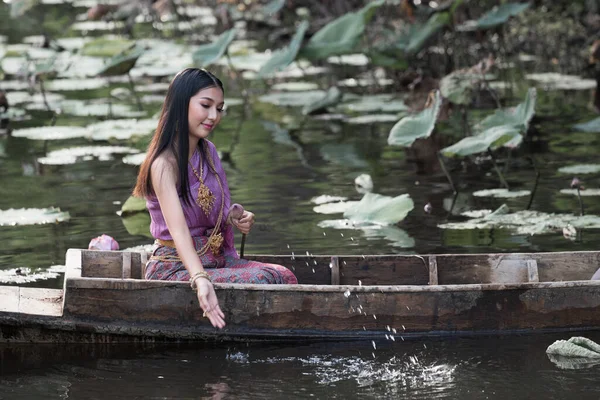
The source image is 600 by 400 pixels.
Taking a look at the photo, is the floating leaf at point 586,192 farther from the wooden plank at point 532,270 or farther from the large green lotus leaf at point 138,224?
the large green lotus leaf at point 138,224

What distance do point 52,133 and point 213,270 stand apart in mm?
5077

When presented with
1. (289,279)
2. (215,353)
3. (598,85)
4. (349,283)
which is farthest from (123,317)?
(598,85)

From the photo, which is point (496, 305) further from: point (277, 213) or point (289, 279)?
point (277, 213)

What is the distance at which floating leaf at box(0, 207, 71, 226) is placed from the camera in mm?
6918

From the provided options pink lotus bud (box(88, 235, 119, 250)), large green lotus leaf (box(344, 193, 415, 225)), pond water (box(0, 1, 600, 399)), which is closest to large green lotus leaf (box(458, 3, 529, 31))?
pond water (box(0, 1, 600, 399))

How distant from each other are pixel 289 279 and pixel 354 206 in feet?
6.04

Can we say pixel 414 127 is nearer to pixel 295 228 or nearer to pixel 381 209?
pixel 381 209

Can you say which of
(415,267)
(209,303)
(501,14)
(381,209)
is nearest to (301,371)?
(209,303)

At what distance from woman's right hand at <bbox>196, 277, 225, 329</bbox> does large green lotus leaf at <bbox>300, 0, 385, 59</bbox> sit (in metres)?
6.12

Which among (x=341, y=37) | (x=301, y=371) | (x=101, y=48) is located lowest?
(x=301, y=371)

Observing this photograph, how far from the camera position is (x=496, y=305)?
16.1 ft

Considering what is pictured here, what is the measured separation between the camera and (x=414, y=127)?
23.4 feet

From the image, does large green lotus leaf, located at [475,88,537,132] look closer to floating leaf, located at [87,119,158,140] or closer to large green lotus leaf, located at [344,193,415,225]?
large green lotus leaf, located at [344,193,415,225]

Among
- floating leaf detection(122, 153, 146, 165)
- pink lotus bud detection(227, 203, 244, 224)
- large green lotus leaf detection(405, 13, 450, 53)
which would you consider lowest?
pink lotus bud detection(227, 203, 244, 224)
